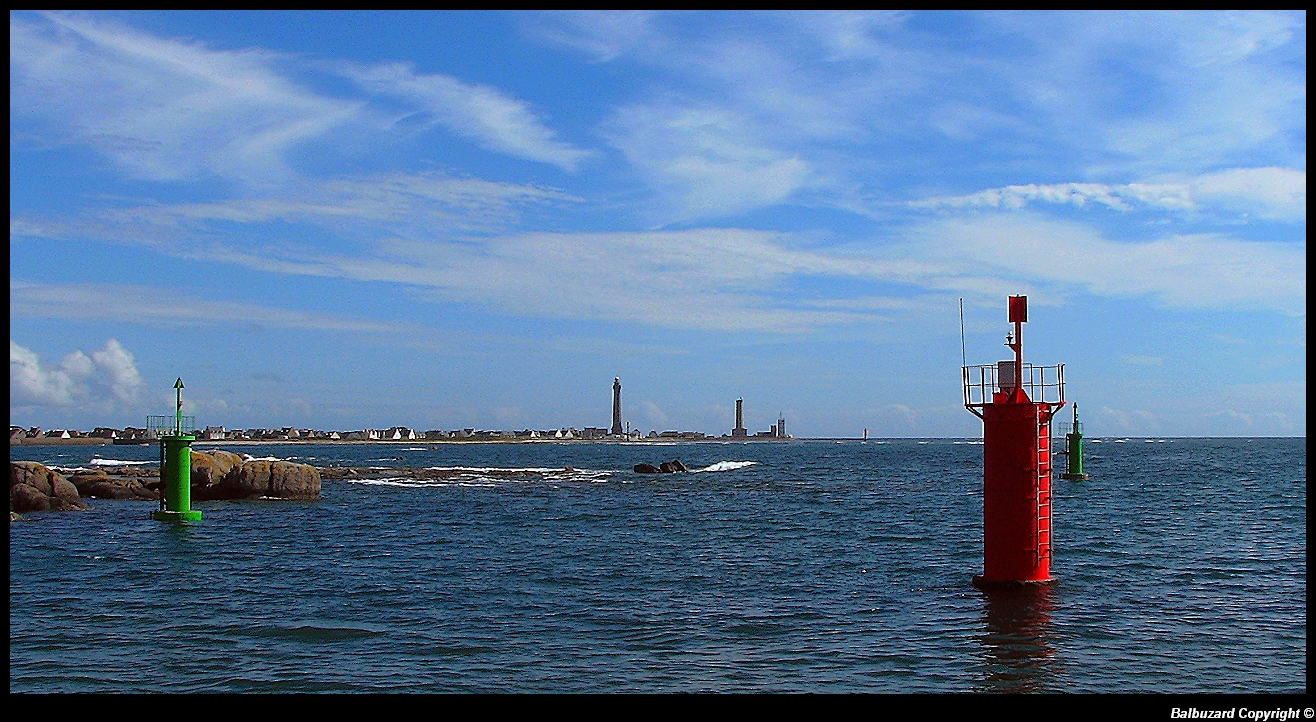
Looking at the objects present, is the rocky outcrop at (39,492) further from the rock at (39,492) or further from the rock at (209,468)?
the rock at (209,468)

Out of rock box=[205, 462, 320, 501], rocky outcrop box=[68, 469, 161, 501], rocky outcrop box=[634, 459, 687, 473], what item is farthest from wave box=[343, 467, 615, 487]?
rocky outcrop box=[68, 469, 161, 501]

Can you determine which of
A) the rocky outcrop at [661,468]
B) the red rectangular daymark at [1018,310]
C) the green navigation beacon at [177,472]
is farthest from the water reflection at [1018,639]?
the rocky outcrop at [661,468]

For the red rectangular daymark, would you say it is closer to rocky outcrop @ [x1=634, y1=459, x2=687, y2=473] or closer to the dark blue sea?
the dark blue sea

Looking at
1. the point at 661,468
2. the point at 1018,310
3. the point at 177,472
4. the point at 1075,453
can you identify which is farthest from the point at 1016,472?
the point at 661,468

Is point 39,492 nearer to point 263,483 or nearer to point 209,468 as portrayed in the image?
point 209,468

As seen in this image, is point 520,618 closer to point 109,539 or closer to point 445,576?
point 445,576

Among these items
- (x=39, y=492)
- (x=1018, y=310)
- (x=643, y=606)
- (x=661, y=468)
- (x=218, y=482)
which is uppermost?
(x=1018, y=310)

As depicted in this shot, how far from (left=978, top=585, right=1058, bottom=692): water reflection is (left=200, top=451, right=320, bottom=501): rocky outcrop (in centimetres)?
4269

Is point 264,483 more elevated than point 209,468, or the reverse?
point 209,468

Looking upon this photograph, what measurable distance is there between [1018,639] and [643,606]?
7.87m

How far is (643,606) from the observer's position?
22484 millimetres

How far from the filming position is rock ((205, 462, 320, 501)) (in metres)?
53.7

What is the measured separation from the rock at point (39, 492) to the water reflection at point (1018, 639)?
4112 centimetres

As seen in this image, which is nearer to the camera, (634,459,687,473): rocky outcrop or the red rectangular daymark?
the red rectangular daymark
